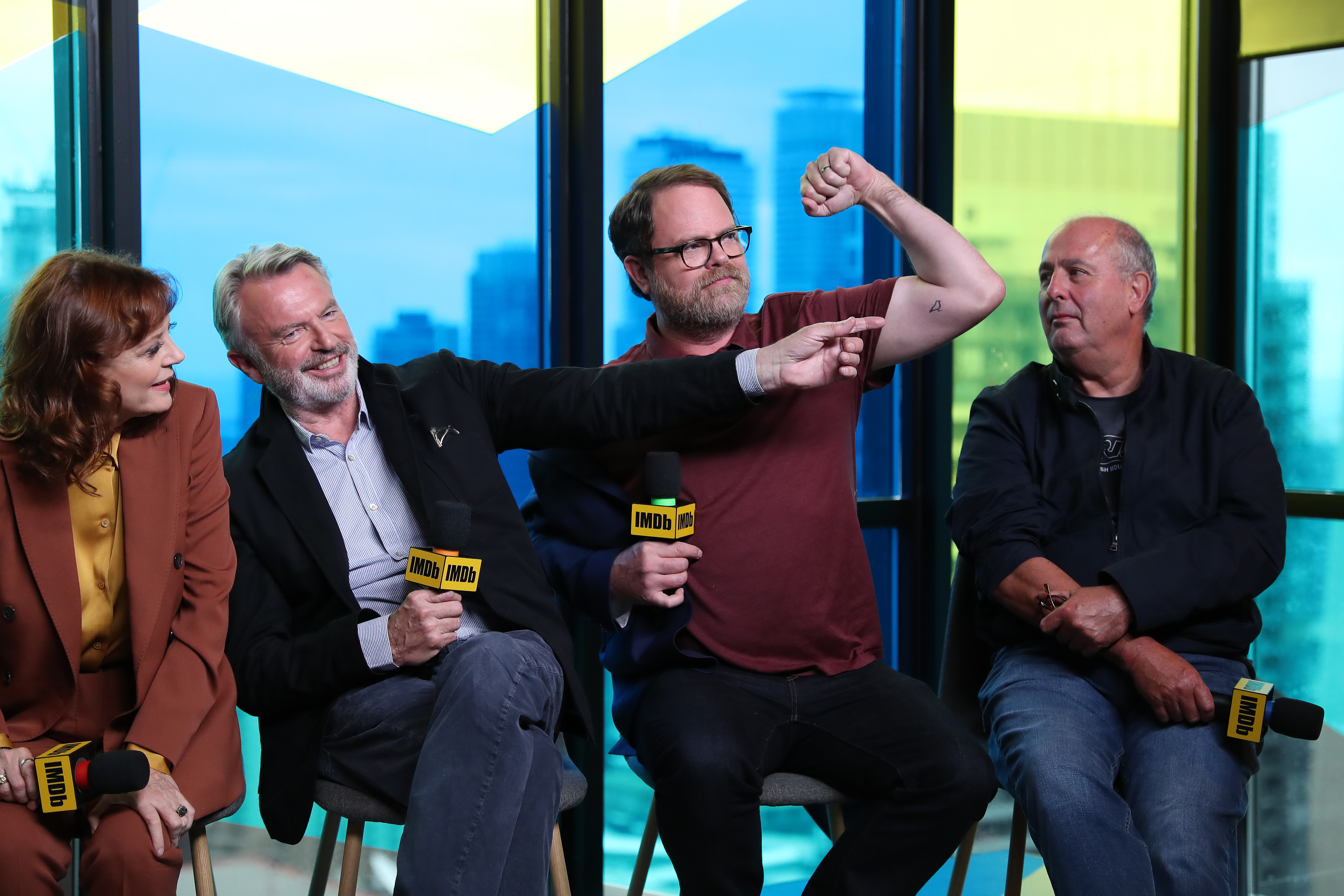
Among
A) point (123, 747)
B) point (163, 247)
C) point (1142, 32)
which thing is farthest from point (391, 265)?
point (1142, 32)

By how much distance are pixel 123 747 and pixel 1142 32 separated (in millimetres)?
3386

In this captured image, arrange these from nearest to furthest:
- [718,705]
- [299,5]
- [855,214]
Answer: [718,705] < [299,5] < [855,214]

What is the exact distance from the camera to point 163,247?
8.29ft

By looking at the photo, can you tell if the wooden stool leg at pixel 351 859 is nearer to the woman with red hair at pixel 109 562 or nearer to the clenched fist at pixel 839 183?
the woman with red hair at pixel 109 562

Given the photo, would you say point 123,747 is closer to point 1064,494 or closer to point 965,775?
point 965,775

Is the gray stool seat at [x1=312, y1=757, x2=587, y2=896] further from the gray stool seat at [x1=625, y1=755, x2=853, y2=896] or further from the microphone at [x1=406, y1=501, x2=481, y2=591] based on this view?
the microphone at [x1=406, y1=501, x2=481, y2=591]

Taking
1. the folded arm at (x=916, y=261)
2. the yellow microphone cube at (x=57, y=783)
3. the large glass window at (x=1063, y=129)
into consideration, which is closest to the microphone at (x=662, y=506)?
the folded arm at (x=916, y=261)

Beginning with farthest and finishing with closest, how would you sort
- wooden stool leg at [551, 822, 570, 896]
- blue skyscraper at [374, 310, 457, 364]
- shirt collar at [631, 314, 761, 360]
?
blue skyscraper at [374, 310, 457, 364]
shirt collar at [631, 314, 761, 360]
wooden stool leg at [551, 822, 570, 896]

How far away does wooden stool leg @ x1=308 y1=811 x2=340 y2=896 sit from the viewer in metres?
2.25

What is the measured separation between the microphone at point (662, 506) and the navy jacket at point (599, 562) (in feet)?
0.62

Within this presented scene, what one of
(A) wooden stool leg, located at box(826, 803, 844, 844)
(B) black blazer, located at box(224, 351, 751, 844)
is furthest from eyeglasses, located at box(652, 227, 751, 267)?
(A) wooden stool leg, located at box(826, 803, 844, 844)

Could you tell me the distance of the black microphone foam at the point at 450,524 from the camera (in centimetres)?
185

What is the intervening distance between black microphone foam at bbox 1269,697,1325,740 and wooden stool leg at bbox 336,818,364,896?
1621mm

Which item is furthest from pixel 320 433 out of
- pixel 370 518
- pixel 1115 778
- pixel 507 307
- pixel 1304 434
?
pixel 1304 434
